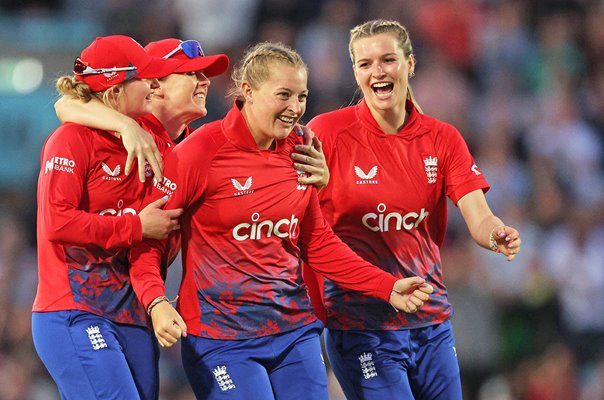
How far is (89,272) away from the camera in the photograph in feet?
16.2

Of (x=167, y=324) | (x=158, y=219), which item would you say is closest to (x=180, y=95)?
(x=158, y=219)

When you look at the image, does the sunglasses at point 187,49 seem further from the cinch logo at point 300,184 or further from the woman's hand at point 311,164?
the cinch logo at point 300,184

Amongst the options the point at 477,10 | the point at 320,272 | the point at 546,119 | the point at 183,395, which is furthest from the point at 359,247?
the point at 477,10

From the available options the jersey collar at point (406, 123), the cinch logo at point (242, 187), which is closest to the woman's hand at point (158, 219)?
the cinch logo at point (242, 187)

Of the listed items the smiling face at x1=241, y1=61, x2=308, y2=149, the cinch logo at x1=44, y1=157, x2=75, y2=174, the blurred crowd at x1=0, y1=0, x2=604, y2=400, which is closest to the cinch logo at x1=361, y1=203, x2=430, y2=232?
the smiling face at x1=241, y1=61, x2=308, y2=149

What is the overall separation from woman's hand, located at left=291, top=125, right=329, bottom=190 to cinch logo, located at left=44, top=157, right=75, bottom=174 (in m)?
0.94

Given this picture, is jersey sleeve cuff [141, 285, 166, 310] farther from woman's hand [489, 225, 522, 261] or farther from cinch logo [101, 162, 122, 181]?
woman's hand [489, 225, 522, 261]

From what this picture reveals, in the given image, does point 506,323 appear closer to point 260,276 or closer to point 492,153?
point 492,153

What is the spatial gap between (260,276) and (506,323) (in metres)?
4.84

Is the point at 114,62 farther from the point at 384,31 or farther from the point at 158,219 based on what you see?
the point at 384,31

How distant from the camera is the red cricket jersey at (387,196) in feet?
17.8

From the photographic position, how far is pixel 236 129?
5.02 m

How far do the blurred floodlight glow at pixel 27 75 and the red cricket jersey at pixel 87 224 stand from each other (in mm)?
6077

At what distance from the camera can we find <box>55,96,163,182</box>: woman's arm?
4.89 metres
